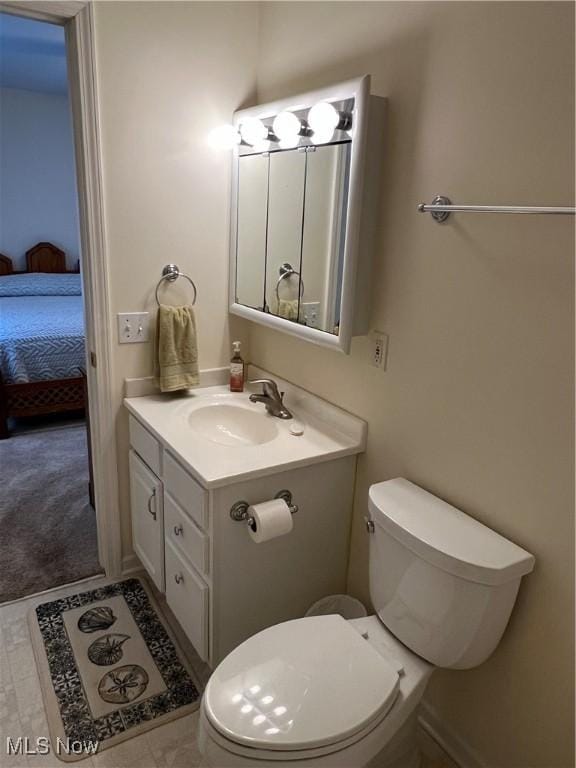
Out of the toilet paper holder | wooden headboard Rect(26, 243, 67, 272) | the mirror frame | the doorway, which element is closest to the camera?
the mirror frame

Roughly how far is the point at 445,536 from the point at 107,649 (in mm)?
1310

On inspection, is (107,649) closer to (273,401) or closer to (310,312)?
(273,401)

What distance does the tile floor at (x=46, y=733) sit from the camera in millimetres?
1559

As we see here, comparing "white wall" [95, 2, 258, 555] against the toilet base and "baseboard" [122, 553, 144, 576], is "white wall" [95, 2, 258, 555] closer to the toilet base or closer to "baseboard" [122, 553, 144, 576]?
"baseboard" [122, 553, 144, 576]

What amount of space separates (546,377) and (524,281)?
0.22 m

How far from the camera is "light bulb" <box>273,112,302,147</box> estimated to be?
5.59 ft

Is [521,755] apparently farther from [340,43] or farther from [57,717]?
[340,43]

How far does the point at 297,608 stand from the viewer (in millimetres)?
1854

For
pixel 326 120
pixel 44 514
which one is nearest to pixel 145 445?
pixel 44 514

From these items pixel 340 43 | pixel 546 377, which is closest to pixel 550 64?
pixel 546 377

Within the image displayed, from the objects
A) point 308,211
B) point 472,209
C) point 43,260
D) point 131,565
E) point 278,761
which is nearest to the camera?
point 278,761

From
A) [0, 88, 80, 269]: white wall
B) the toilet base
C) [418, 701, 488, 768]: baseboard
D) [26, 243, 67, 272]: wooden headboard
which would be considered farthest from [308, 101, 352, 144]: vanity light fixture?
[26, 243, 67, 272]: wooden headboard

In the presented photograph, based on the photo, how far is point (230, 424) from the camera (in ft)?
6.91

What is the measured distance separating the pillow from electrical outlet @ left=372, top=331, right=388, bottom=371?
382cm
